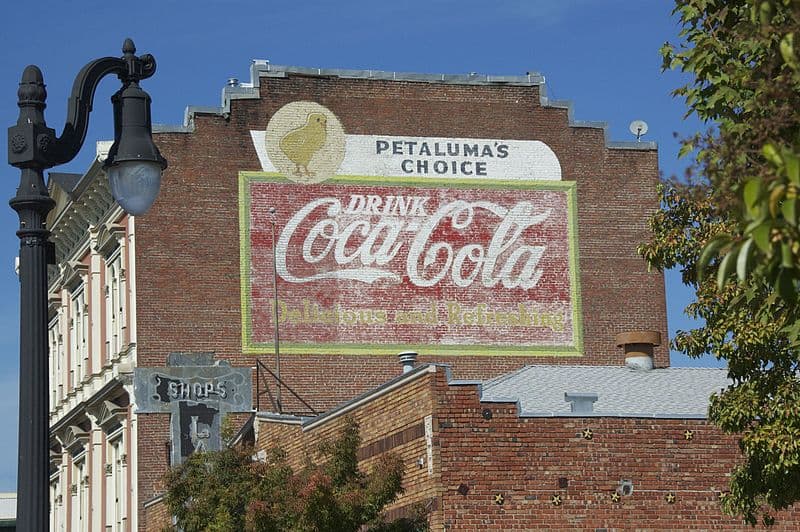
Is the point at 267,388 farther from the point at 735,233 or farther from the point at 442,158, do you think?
the point at 735,233

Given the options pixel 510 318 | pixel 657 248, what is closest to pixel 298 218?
pixel 510 318

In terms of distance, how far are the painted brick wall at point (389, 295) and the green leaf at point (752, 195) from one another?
35.5m

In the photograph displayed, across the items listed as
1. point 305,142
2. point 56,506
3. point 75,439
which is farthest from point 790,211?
point 56,506

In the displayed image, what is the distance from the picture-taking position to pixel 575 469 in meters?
26.1

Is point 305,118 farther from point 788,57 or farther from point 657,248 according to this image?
point 788,57

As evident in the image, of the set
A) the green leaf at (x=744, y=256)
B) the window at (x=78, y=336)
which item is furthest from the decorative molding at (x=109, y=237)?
the green leaf at (x=744, y=256)

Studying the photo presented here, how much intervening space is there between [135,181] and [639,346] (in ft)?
79.6

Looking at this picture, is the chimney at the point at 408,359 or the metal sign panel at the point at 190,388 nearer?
the chimney at the point at 408,359

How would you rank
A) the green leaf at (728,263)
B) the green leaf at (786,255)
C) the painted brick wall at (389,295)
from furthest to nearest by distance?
the painted brick wall at (389,295) → the green leaf at (728,263) → the green leaf at (786,255)

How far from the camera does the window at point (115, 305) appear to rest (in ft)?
148

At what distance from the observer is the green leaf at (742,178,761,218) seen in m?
7.29

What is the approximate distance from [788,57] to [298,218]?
35.3 meters

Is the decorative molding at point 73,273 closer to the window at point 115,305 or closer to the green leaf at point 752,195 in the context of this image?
the window at point 115,305

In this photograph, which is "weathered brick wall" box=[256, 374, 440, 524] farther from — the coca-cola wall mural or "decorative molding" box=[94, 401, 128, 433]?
"decorative molding" box=[94, 401, 128, 433]
